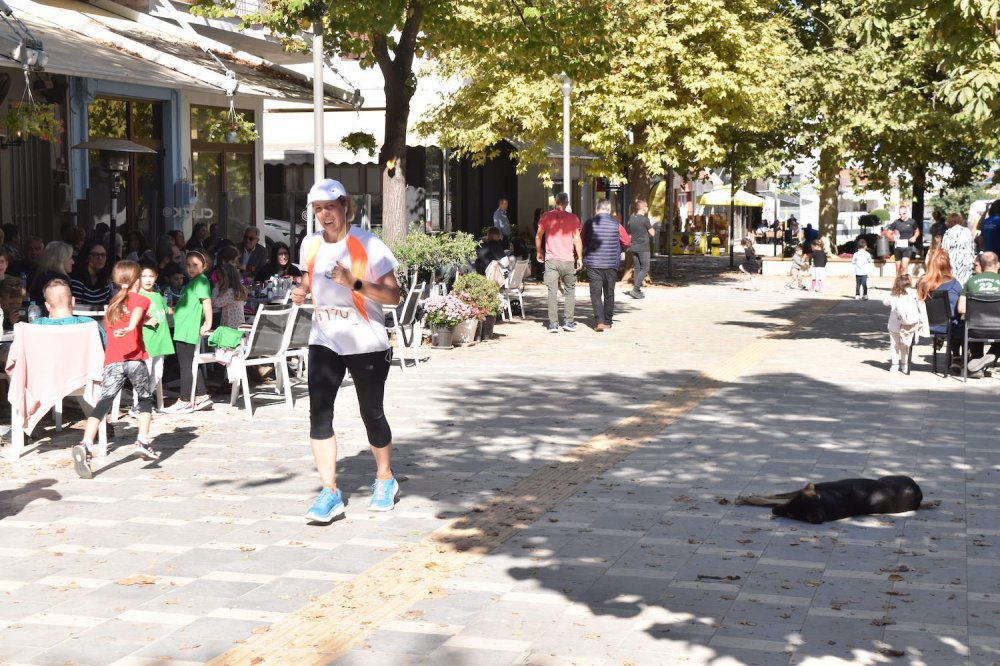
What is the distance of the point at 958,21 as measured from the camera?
1461 cm

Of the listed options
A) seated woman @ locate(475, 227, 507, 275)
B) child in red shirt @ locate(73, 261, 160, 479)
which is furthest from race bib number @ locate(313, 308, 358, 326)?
seated woman @ locate(475, 227, 507, 275)

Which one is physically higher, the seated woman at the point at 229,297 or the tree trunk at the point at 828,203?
the tree trunk at the point at 828,203

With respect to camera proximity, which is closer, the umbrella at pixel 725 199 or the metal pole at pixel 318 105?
the metal pole at pixel 318 105

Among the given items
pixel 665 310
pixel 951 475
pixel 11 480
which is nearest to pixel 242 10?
pixel 665 310

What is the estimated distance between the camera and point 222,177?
23.3 m

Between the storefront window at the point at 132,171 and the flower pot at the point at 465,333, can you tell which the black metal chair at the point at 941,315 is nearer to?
the flower pot at the point at 465,333

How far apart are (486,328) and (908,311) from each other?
5611 millimetres

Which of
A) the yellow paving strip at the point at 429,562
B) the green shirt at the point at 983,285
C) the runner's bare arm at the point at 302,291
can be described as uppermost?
the runner's bare arm at the point at 302,291

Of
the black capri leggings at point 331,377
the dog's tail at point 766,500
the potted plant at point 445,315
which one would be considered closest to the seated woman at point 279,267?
the potted plant at point 445,315

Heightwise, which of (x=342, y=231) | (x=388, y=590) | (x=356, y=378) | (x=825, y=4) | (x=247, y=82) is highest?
(x=825, y=4)

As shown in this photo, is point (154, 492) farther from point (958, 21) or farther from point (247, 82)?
point (958, 21)

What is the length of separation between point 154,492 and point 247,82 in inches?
352

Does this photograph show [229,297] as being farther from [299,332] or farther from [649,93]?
[649,93]

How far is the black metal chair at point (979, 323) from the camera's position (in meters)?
13.5
